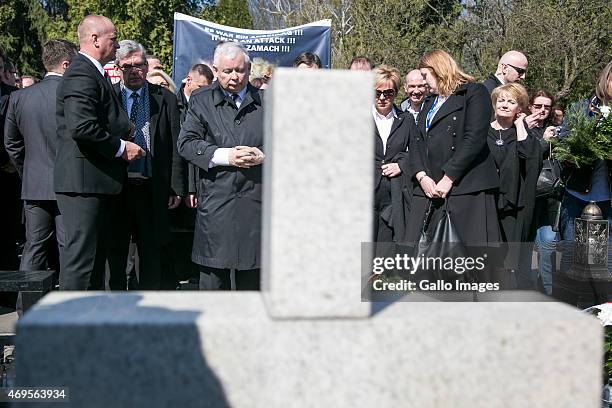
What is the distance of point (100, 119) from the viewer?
4.42 m

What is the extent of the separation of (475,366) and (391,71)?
12.0 feet

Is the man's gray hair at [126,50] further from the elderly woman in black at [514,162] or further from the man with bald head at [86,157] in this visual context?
the elderly woman in black at [514,162]

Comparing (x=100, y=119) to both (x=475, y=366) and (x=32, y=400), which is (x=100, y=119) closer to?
(x=32, y=400)

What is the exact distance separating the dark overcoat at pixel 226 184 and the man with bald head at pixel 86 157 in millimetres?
474

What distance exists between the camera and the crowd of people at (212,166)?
14.2 feet

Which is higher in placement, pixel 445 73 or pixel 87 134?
pixel 445 73

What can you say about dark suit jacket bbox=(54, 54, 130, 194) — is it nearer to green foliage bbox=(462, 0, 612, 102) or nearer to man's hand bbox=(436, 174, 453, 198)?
man's hand bbox=(436, 174, 453, 198)

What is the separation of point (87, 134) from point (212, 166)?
773mm

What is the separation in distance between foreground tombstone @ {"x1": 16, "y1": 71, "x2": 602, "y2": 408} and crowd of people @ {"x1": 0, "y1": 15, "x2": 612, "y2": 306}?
6.39 ft

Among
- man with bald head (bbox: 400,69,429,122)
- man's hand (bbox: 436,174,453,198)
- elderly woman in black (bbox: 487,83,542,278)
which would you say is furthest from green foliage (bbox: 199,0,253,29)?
man's hand (bbox: 436,174,453,198)

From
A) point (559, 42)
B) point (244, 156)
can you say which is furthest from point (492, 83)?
point (559, 42)

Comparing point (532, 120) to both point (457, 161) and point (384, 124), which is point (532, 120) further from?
point (457, 161)

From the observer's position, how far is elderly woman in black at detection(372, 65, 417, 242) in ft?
17.9

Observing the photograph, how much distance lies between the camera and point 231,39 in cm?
817
